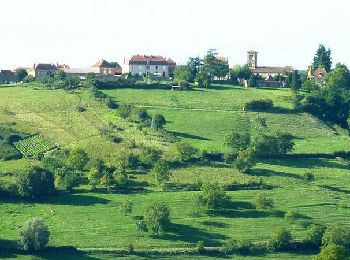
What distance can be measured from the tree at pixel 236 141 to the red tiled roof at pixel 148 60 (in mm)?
61571

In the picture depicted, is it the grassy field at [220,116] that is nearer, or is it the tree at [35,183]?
the tree at [35,183]

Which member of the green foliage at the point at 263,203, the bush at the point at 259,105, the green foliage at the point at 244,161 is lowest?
the green foliage at the point at 263,203

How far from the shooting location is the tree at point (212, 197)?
85.9 metres

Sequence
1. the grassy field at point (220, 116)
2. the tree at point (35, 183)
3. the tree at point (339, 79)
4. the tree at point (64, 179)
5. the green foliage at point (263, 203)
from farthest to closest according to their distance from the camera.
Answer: the tree at point (339, 79), the grassy field at point (220, 116), the tree at point (64, 179), the tree at point (35, 183), the green foliage at point (263, 203)

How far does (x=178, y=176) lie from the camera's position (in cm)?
9738

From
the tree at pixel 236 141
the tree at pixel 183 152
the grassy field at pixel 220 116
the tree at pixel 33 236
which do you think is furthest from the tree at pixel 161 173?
the tree at pixel 33 236

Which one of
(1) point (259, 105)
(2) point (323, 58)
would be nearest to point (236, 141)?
(1) point (259, 105)

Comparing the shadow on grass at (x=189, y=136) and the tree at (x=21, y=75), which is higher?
the tree at (x=21, y=75)

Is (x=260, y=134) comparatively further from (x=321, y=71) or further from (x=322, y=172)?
(x=321, y=71)

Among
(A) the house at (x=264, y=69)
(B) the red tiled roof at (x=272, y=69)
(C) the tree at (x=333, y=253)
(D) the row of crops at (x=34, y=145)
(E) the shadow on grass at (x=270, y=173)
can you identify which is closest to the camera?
(C) the tree at (x=333, y=253)

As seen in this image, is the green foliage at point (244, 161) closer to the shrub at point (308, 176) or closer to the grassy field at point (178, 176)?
the grassy field at point (178, 176)

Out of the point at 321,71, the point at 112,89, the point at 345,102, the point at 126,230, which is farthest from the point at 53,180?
the point at 321,71

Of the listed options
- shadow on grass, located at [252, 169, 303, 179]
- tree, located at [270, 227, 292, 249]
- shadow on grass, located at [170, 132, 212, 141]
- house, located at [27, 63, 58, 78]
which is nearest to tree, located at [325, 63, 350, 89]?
shadow on grass, located at [170, 132, 212, 141]

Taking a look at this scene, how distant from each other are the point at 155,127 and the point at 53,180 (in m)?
26.9
